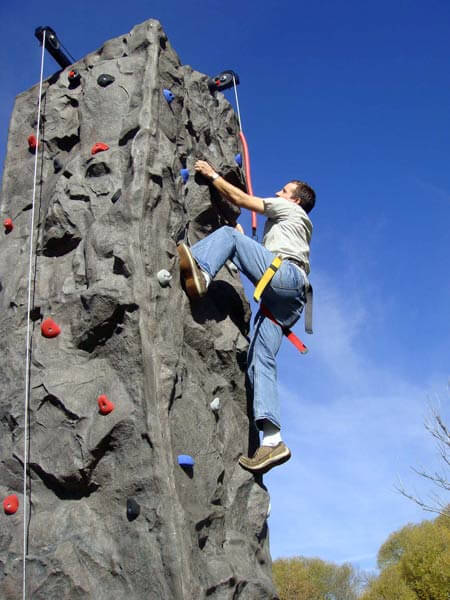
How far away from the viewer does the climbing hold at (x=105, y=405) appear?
3615mm

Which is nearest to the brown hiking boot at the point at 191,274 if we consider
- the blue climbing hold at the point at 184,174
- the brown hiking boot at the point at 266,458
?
the blue climbing hold at the point at 184,174

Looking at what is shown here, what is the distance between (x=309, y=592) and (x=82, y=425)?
86.6ft

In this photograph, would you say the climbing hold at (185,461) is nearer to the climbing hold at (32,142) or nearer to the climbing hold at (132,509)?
the climbing hold at (132,509)

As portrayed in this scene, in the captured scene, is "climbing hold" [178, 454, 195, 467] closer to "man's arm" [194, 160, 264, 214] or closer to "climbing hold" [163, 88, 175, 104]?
"man's arm" [194, 160, 264, 214]

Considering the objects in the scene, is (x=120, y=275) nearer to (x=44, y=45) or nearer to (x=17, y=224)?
(x=17, y=224)

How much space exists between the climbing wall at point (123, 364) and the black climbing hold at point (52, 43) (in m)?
0.42

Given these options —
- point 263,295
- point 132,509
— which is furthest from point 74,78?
point 132,509

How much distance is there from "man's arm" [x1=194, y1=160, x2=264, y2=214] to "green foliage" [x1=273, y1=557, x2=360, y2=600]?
24048mm

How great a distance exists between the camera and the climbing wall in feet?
11.0

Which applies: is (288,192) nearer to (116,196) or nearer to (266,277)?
(266,277)

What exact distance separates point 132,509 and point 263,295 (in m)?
1.92

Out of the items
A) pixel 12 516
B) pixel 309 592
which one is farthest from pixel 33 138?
pixel 309 592

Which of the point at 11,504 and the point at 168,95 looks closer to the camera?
the point at 11,504

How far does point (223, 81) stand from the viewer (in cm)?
641
